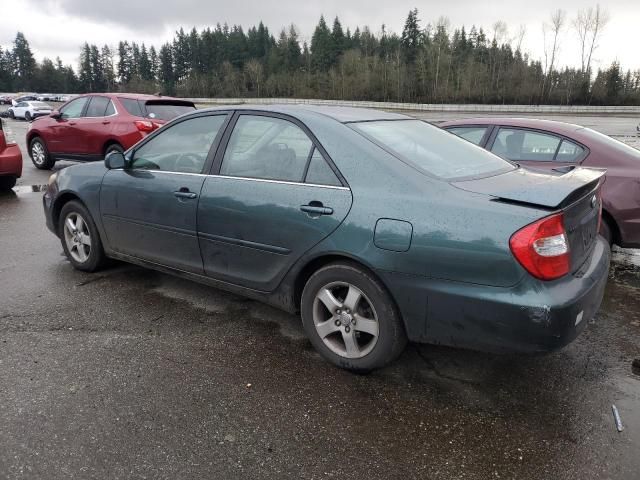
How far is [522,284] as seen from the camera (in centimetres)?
→ 246

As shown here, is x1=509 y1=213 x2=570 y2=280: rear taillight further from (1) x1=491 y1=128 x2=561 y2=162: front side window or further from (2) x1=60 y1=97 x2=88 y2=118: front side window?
(2) x1=60 y1=97 x2=88 y2=118: front side window

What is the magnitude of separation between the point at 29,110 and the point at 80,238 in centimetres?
3680

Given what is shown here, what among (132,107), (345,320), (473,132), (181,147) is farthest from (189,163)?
(132,107)

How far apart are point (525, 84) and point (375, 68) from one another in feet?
84.0

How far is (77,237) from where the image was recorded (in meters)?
4.75

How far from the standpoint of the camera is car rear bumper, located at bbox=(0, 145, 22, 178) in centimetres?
853

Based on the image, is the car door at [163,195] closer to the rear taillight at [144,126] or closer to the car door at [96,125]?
the rear taillight at [144,126]

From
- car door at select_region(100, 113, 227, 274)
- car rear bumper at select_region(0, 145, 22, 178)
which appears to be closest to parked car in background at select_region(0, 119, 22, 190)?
car rear bumper at select_region(0, 145, 22, 178)

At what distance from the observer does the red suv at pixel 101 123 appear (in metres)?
10.0

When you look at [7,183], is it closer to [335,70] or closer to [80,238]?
[80,238]

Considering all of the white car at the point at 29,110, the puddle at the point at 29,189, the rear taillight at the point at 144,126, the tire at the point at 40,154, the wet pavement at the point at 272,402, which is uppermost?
the white car at the point at 29,110

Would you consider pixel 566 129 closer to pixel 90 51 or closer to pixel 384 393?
pixel 384 393

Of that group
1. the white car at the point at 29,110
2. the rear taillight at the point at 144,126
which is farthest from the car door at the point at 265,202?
the white car at the point at 29,110

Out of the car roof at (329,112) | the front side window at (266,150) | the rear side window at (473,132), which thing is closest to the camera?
the front side window at (266,150)
